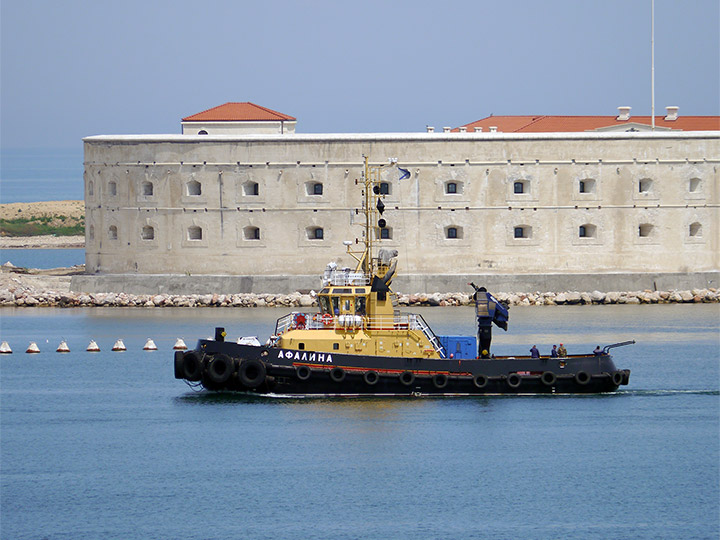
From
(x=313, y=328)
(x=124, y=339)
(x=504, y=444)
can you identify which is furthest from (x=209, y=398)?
(x=124, y=339)

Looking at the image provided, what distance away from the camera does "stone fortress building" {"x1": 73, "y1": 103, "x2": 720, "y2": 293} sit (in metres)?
48.8

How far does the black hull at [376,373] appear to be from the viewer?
27.5m

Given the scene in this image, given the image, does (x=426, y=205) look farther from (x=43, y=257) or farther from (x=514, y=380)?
(x=43, y=257)

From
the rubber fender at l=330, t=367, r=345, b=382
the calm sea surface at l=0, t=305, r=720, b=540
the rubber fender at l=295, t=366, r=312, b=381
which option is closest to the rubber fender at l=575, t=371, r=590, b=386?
the calm sea surface at l=0, t=305, r=720, b=540

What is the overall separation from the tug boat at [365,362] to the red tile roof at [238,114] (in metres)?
26.9

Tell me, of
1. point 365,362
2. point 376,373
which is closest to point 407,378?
point 376,373

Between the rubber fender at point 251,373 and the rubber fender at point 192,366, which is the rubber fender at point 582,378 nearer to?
the rubber fender at point 251,373

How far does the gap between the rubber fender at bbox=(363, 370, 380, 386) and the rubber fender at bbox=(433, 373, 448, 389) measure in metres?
1.13

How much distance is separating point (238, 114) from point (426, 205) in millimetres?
9540

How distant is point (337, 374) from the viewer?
89.9ft

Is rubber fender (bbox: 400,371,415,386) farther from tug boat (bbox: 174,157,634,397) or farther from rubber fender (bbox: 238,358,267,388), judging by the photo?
rubber fender (bbox: 238,358,267,388)

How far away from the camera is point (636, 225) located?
49.8 meters

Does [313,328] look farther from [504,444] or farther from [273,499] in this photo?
[273,499]

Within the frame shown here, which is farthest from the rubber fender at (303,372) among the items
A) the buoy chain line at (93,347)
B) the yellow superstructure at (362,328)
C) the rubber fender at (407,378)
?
the buoy chain line at (93,347)
